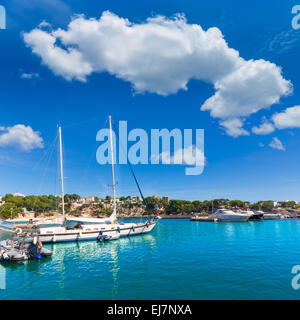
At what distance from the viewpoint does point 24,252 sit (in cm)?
2912

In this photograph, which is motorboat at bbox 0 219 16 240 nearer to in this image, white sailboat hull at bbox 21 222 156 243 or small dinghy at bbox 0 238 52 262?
white sailboat hull at bbox 21 222 156 243

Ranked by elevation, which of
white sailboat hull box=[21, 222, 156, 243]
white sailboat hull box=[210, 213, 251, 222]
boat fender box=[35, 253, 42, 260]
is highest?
boat fender box=[35, 253, 42, 260]

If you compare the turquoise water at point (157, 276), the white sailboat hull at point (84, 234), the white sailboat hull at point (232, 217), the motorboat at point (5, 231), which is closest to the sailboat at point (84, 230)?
the white sailboat hull at point (84, 234)

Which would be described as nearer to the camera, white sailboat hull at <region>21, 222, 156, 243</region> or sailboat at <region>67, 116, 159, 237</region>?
white sailboat hull at <region>21, 222, 156, 243</region>

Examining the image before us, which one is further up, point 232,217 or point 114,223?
point 114,223

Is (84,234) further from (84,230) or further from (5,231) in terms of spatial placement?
(5,231)

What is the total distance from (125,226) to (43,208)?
113m

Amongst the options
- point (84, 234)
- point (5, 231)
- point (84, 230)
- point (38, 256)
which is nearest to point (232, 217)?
point (84, 230)

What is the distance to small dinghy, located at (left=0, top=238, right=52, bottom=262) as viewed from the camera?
28.0 m

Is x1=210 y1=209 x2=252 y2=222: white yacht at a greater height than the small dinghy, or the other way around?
the small dinghy

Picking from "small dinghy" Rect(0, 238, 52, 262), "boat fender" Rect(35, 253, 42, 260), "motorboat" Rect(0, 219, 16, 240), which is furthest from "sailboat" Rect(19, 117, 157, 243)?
"boat fender" Rect(35, 253, 42, 260)

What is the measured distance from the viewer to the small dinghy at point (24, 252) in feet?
91.8

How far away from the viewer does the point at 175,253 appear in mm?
31984
